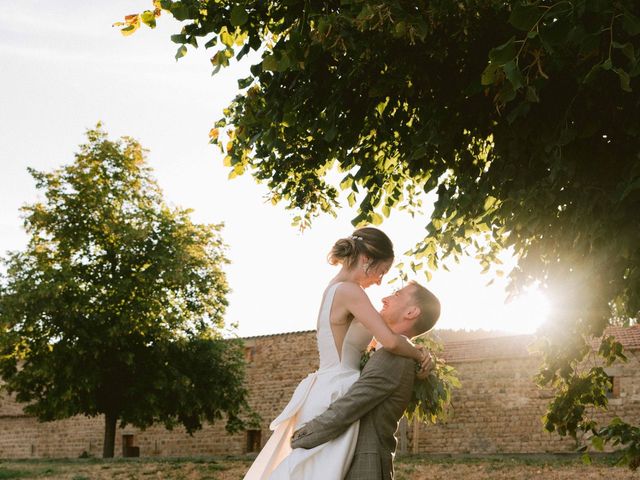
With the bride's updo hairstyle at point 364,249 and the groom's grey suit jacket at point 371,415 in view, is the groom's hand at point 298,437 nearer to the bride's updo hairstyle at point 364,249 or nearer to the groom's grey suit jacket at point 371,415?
the groom's grey suit jacket at point 371,415

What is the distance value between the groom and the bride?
0.17ft

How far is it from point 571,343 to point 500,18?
3433 millimetres

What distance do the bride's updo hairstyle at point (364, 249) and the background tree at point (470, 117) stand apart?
3.22 feet

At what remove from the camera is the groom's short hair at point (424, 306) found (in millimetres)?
3879

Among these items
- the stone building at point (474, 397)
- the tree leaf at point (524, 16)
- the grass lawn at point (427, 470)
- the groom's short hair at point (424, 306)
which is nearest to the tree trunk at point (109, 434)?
the stone building at point (474, 397)

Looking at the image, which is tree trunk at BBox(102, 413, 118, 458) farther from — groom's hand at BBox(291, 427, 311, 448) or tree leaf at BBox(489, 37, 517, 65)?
tree leaf at BBox(489, 37, 517, 65)

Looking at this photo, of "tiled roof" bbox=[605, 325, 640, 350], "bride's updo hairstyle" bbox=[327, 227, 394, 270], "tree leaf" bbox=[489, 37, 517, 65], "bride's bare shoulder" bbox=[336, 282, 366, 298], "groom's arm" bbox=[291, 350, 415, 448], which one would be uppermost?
"tiled roof" bbox=[605, 325, 640, 350]

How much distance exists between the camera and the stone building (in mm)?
19891

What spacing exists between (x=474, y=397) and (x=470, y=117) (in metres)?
16.4

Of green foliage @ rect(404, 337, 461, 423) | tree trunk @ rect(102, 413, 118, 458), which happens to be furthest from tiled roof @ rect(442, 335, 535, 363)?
green foliage @ rect(404, 337, 461, 423)

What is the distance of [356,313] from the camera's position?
387cm

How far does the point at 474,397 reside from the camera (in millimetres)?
21438

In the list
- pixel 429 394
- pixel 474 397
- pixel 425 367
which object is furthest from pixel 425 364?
pixel 474 397

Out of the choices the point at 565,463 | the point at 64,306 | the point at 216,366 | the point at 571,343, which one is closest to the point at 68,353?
the point at 64,306
